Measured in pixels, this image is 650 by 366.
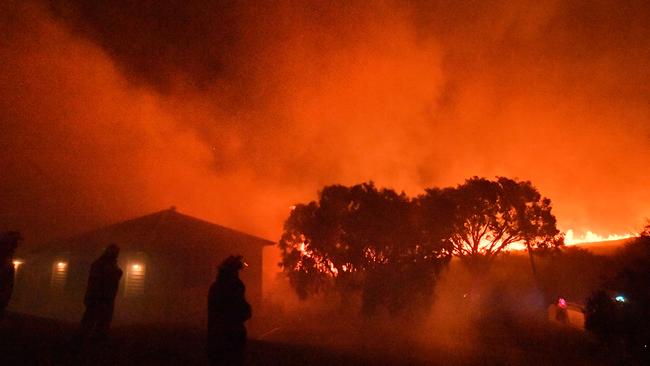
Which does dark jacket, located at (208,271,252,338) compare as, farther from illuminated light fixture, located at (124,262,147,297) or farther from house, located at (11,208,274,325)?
illuminated light fixture, located at (124,262,147,297)

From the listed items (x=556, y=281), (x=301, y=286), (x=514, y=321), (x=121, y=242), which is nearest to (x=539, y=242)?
(x=514, y=321)

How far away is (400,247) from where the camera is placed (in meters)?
23.8

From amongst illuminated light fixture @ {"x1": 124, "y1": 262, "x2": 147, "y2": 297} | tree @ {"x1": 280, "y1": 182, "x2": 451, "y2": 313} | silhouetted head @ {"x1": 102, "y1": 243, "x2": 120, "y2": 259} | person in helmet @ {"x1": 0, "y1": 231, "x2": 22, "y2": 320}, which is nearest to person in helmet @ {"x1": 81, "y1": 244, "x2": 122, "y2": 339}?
silhouetted head @ {"x1": 102, "y1": 243, "x2": 120, "y2": 259}

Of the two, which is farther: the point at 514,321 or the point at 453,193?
the point at 453,193

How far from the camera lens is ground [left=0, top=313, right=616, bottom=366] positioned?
7.23 m

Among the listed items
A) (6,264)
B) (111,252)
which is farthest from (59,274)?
(111,252)

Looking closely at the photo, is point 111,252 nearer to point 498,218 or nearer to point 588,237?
point 498,218

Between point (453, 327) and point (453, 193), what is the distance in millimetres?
9976

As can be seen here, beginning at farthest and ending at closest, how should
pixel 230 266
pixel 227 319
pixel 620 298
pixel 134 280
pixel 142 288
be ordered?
pixel 134 280, pixel 142 288, pixel 620 298, pixel 230 266, pixel 227 319

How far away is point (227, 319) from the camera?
6.36 meters

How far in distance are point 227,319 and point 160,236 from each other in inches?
780

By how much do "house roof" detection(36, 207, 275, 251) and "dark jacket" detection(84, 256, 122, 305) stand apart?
14.9 meters

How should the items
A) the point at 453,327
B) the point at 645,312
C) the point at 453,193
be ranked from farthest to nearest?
1. the point at 453,193
2. the point at 453,327
3. the point at 645,312

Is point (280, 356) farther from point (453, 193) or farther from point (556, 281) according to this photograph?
point (556, 281)
